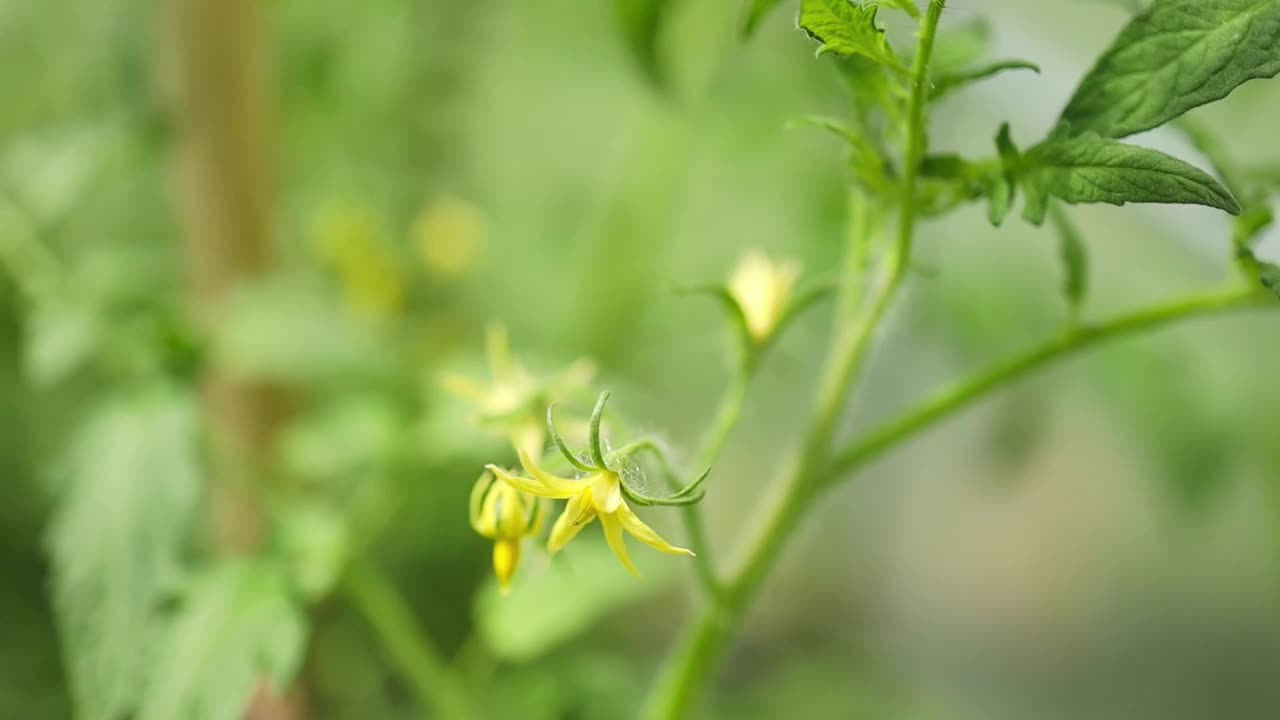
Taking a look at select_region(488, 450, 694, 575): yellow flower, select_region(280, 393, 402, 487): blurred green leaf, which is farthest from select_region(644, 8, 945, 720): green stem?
select_region(280, 393, 402, 487): blurred green leaf

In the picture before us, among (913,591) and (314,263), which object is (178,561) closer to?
(314,263)

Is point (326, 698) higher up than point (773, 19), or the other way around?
point (773, 19)

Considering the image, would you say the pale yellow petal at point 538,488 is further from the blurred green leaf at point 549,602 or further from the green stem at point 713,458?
the blurred green leaf at point 549,602

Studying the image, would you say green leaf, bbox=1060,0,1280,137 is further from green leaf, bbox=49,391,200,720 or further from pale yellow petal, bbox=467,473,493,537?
green leaf, bbox=49,391,200,720

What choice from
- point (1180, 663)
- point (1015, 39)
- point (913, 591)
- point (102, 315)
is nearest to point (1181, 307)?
point (1015, 39)

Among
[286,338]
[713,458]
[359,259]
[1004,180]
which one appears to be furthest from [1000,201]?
[359,259]
